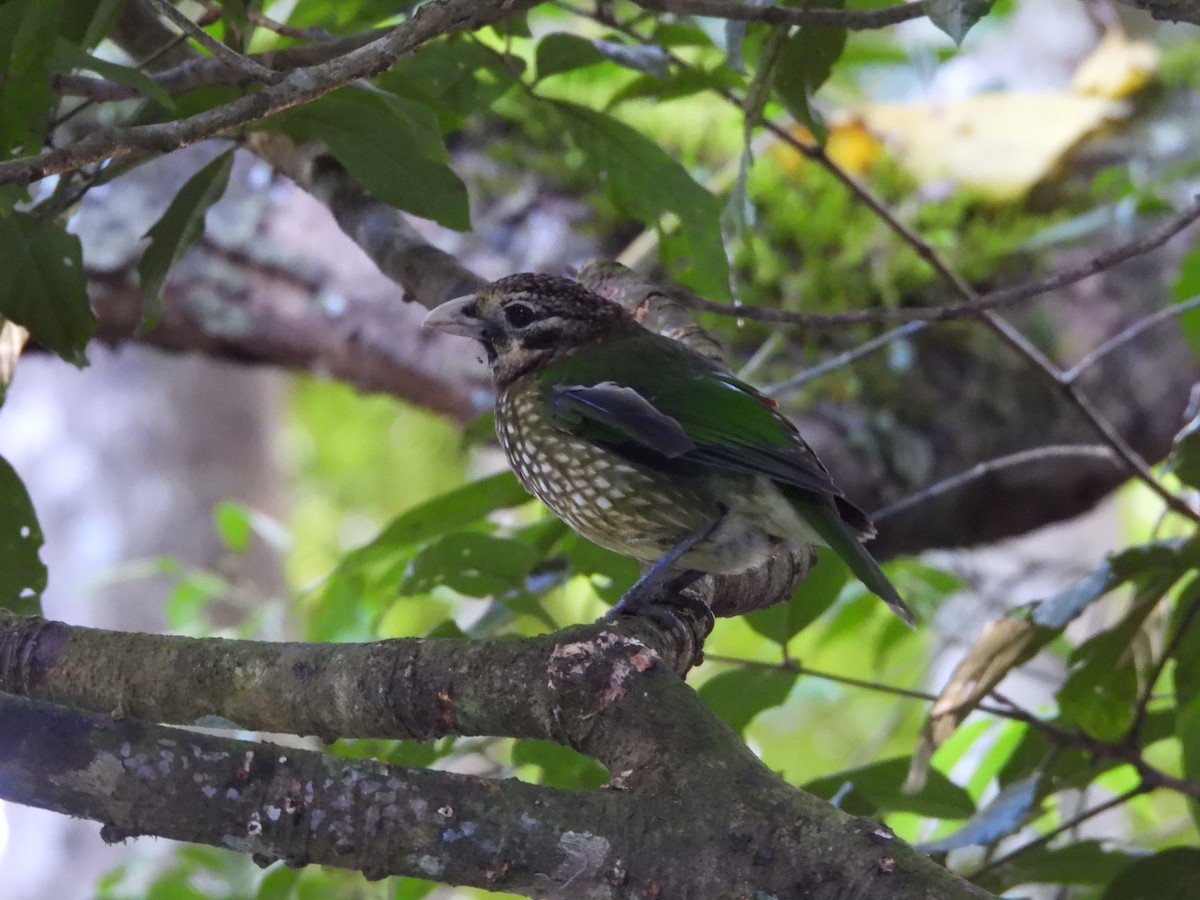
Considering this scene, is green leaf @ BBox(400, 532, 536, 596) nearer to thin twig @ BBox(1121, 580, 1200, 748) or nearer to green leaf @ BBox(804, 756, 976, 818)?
green leaf @ BBox(804, 756, 976, 818)

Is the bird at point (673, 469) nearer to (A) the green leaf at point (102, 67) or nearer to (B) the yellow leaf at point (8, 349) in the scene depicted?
(B) the yellow leaf at point (8, 349)

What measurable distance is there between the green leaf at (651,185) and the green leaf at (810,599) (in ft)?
1.74

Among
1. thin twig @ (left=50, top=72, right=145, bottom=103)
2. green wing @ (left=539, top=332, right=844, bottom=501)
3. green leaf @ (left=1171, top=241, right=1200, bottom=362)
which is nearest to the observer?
thin twig @ (left=50, top=72, right=145, bottom=103)

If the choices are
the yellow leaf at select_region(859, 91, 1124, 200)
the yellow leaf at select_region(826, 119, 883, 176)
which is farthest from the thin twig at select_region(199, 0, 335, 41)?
the yellow leaf at select_region(859, 91, 1124, 200)

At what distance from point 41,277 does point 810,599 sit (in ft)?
4.51

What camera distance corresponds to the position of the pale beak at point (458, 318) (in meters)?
2.45

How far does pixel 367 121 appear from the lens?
1994 millimetres

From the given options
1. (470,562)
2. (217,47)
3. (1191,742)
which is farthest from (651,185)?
(1191,742)

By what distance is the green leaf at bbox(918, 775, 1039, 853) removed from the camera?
208 cm

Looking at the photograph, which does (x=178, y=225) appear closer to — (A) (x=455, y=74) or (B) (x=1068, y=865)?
(A) (x=455, y=74)

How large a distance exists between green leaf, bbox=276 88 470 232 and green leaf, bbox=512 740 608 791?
0.90 m

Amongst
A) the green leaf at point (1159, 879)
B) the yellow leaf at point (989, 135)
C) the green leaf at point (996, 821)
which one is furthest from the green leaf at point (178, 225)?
the yellow leaf at point (989, 135)

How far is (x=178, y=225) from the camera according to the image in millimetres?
2135

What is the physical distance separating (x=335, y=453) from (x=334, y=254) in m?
5.11
